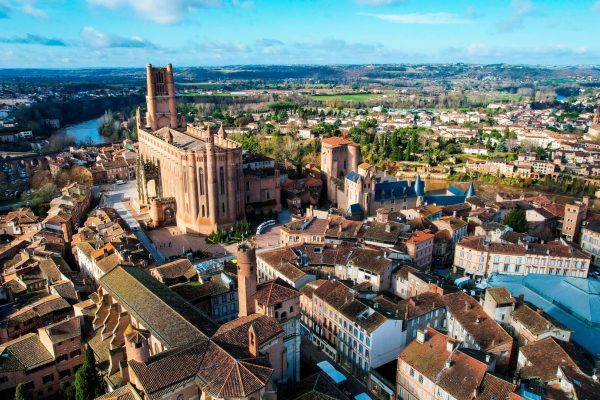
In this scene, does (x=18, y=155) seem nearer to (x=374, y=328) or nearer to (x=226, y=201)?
(x=226, y=201)

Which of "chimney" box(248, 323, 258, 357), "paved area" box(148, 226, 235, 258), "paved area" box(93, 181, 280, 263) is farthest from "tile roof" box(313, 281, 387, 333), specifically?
"paved area" box(148, 226, 235, 258)

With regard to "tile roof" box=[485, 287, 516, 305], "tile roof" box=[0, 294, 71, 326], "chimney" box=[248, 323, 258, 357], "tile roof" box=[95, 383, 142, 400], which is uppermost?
Result: "chimney" box=[248, 323, 258, 357]

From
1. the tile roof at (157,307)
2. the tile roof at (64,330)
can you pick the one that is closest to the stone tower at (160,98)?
the tile roof at (157,307)

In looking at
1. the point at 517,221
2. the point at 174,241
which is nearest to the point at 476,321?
the point at 517,221

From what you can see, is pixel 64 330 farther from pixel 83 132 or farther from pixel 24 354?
pixel 83 132

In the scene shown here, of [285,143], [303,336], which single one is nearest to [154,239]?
[303,336]

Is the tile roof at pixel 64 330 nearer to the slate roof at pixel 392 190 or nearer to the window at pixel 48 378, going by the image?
the window at pixel 48 378

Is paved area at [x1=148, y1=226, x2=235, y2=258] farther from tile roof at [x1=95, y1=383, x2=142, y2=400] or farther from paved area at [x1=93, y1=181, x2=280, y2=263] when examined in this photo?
tile roof at [x1=95, y1=383, x2=142, y2=400]
